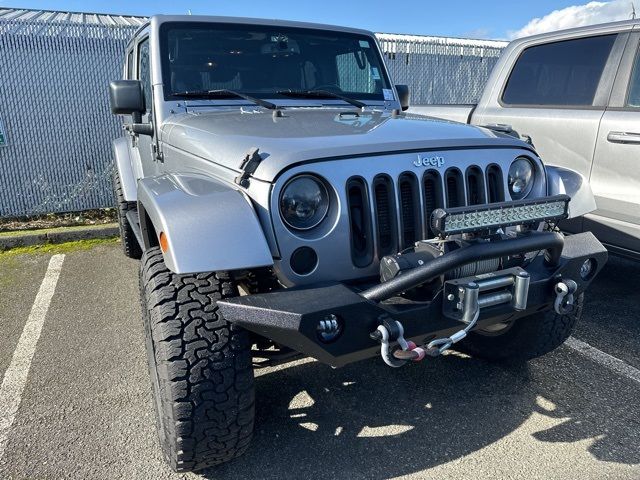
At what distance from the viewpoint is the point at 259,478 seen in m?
2.34

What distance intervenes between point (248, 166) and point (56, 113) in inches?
226

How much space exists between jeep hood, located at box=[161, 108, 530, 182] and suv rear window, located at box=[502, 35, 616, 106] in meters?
1.88

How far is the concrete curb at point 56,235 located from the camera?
6.00 m

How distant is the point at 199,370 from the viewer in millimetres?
2025

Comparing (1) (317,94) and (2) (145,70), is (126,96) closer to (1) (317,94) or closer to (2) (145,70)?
(2) (145,70)

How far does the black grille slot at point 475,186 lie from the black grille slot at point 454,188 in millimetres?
53

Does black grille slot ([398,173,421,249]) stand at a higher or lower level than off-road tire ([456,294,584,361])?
higher

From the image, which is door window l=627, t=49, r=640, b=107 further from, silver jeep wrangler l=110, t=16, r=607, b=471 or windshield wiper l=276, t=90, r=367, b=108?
windshield wiper l=276, t=90, r=367, b=108

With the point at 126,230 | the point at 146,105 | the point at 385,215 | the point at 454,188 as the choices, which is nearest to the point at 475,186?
the point at 454,188

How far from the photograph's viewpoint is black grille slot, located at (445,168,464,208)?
2.39 m

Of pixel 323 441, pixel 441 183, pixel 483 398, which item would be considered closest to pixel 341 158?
pixel 441 183

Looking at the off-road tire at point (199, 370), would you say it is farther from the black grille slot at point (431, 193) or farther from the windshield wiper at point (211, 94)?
the windshield wiper at point (211, 94)

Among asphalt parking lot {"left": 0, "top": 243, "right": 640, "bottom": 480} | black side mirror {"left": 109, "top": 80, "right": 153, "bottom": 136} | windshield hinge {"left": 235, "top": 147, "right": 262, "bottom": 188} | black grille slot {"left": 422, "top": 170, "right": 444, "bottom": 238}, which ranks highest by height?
black side mirror {"left": 109, "top": 80, "right": 153, "bottom": 136}

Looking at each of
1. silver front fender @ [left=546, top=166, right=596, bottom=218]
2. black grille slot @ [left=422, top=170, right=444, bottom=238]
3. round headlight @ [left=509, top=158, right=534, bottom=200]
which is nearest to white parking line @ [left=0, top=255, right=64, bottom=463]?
black grille slot @ [left=422, top=170, right=444, bottom=238]
